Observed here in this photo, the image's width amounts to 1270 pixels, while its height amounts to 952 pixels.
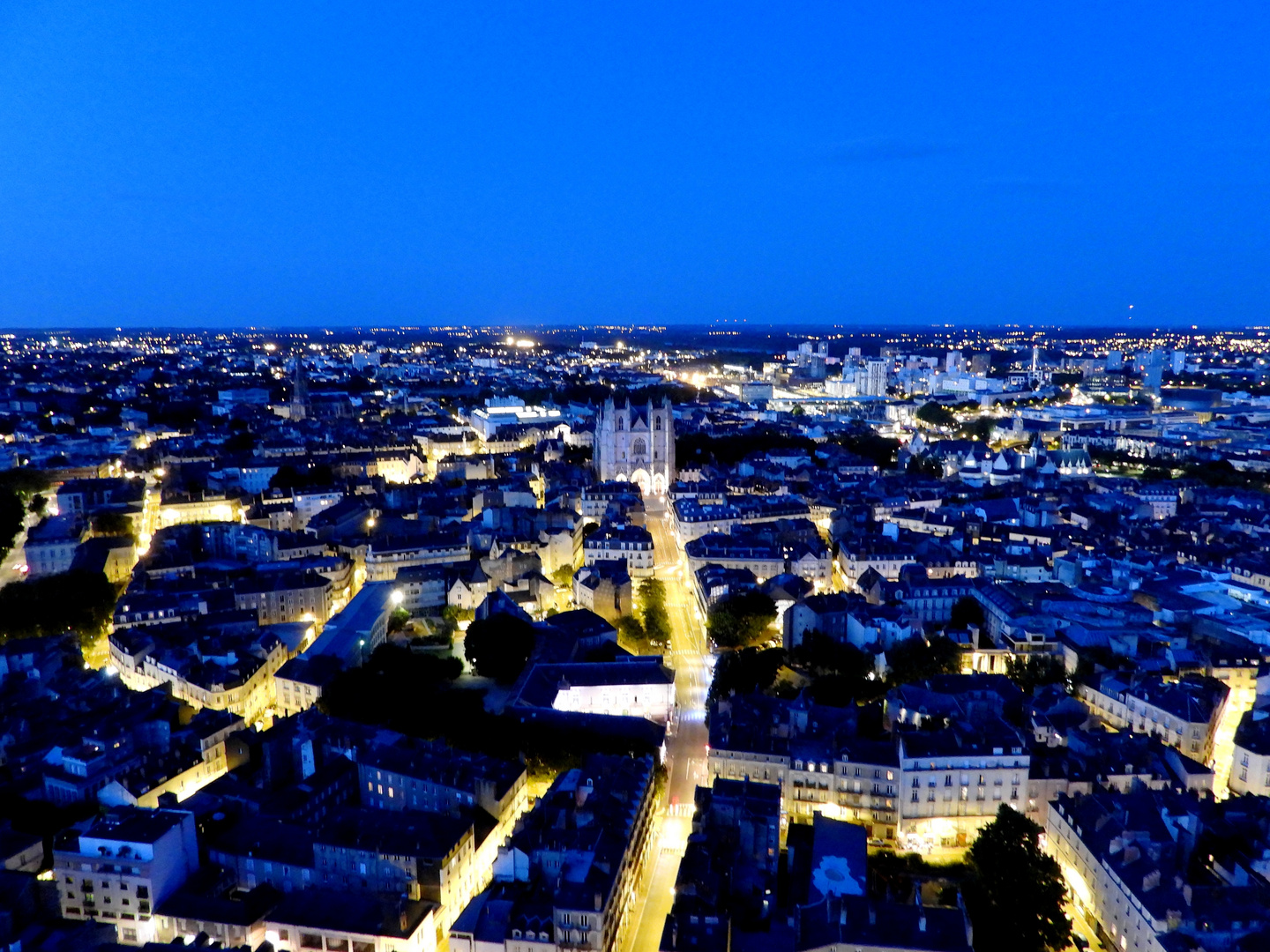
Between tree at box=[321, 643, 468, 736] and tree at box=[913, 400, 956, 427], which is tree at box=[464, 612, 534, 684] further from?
tree at box=[913, 400, 956, 427]

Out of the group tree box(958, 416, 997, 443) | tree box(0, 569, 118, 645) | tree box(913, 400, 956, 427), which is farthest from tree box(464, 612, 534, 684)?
tree box(913, 400, 956, 427)

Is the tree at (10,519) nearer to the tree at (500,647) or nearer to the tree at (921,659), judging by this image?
the tree at (500,647)

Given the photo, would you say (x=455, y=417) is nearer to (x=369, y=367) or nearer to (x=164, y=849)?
(x=369, y=367)

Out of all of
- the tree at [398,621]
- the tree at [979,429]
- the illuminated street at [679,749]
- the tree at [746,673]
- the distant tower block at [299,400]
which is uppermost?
the distant tower block at [299,400]

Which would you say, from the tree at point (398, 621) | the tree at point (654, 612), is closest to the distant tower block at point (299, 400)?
the tree at point (398, 621)

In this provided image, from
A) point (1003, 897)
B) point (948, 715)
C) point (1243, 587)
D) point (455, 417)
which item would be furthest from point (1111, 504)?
point (455, 417)
